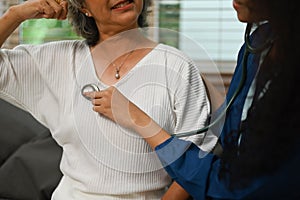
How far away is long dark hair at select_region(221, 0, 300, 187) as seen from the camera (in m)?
0.62

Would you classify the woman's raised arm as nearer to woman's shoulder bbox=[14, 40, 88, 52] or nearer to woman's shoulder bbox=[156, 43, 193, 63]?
woman's shoulder bbox=[14, 40, 88, 52]

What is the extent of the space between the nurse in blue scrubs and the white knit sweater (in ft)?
0.17

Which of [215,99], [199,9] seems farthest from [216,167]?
[199,9]

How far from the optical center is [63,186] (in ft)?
3.68

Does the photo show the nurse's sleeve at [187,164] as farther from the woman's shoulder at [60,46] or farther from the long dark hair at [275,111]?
the woman's shoulder at [60,46]

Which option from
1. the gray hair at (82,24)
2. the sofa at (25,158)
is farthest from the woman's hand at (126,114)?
the sofa at (25,158)

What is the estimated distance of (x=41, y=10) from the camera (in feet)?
3.44

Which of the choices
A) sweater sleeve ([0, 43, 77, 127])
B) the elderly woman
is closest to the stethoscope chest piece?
the elderly woman

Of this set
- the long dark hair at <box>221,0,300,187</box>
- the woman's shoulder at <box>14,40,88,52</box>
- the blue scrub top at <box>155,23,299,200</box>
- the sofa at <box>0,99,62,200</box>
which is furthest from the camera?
the sofa at <box>0,99,62,200</box>

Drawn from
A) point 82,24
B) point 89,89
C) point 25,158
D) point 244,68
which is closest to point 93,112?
A: point 89,89

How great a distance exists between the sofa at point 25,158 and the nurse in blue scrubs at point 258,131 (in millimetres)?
781

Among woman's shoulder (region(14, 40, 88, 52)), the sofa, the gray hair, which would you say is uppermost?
the gray hair

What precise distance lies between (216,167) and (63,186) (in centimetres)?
45

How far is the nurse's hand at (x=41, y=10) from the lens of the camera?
103 cm
